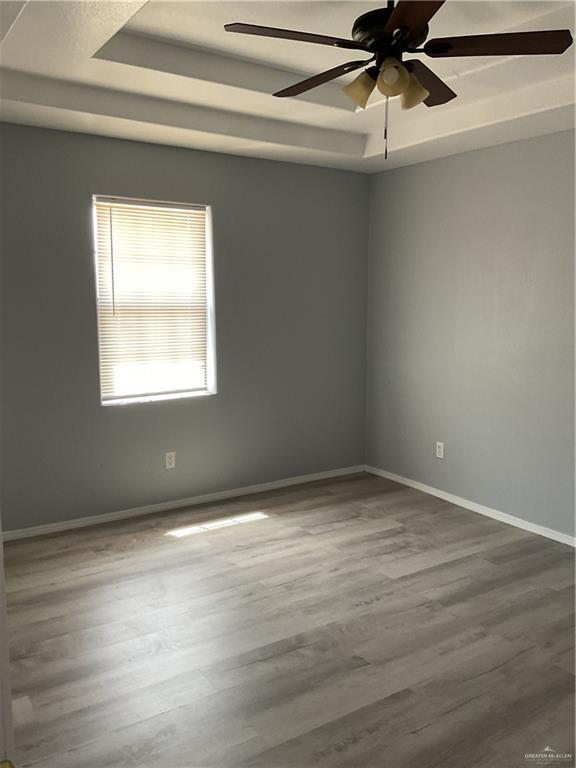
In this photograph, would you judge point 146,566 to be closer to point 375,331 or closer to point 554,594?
point 554,594

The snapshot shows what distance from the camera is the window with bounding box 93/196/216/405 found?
162 inches

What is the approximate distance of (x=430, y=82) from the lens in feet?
7.82

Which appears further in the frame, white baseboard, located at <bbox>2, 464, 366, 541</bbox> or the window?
the window

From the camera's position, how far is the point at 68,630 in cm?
287

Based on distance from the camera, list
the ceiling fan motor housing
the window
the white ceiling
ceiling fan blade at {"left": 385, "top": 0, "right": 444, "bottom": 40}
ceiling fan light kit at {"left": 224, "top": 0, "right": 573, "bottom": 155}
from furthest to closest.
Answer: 1. the window
2. the white ceiling
3. the ceiling fan motor housing
4. ceiling fan light kit at {"left": 224, "top": 0, "right": 573, "bottom": 155}
5. ceiling fan blade at {"left": 385, "top": 0, "right": 444, "bottom": 40}

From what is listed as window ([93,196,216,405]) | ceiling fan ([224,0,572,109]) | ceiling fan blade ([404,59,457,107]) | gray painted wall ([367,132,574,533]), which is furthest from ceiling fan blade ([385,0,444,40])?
window ([93,196,216,405])

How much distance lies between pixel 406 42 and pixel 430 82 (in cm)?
25

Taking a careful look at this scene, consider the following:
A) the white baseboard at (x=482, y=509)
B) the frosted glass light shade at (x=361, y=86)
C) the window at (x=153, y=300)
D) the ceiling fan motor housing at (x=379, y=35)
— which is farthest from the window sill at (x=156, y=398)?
the ceiling fan motor housing at (x=379, y=35)

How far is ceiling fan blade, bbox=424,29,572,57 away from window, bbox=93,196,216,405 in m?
2.45

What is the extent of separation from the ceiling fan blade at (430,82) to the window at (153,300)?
2.21m

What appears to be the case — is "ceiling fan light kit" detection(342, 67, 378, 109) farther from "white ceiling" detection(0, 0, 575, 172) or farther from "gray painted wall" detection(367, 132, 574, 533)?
"gray painted wall" detection(367, 132, 574, 533)

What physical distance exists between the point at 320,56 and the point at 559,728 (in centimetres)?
312

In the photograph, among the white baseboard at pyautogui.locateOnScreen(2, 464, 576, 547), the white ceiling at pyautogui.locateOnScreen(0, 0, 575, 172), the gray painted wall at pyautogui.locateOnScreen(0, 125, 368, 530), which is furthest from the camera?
the white baseboard at pyautogui.locateOnScreen(2, 464, 576, 547)

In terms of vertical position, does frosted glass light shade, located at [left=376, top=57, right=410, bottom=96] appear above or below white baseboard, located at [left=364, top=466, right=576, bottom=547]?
above
